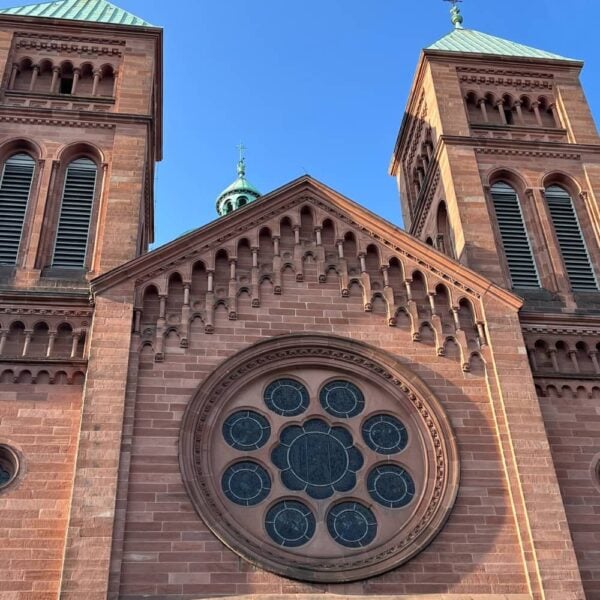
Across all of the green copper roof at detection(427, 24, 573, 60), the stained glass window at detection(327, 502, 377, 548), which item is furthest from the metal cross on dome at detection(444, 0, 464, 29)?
the stained glass window at detection(327, 502, 377, 548)

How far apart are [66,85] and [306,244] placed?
1049 centimetres

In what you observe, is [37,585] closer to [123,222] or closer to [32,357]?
[32,357]

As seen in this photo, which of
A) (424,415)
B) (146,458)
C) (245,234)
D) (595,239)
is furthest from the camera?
(595,239)

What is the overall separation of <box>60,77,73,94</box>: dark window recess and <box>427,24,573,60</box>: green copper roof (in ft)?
37.5

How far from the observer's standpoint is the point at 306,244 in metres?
21.2

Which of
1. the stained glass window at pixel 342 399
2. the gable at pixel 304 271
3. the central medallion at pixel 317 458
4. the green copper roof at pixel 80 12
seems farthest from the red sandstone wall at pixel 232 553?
the green copper roof at pixel 80 12

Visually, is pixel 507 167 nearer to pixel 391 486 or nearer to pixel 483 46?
pixel 483 46

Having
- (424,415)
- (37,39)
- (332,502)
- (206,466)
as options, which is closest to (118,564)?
(206,466)

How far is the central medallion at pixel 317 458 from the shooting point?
57.4 ft

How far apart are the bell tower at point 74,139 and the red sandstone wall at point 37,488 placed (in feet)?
12.7

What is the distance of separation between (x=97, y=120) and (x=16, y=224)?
4069 mm

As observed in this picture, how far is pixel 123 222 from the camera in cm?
2234

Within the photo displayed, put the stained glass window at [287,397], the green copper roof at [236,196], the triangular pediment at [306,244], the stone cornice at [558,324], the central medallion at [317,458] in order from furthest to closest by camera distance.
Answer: the green copper roof at [236,196] < the stone cornice at [558,324] < the triangular pediment at [306,244] < the stained glass window at [287,397] < the central medallion at [317,458]

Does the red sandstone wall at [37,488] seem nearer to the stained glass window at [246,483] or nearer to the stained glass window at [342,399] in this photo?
the stained glass window at [246,483]
